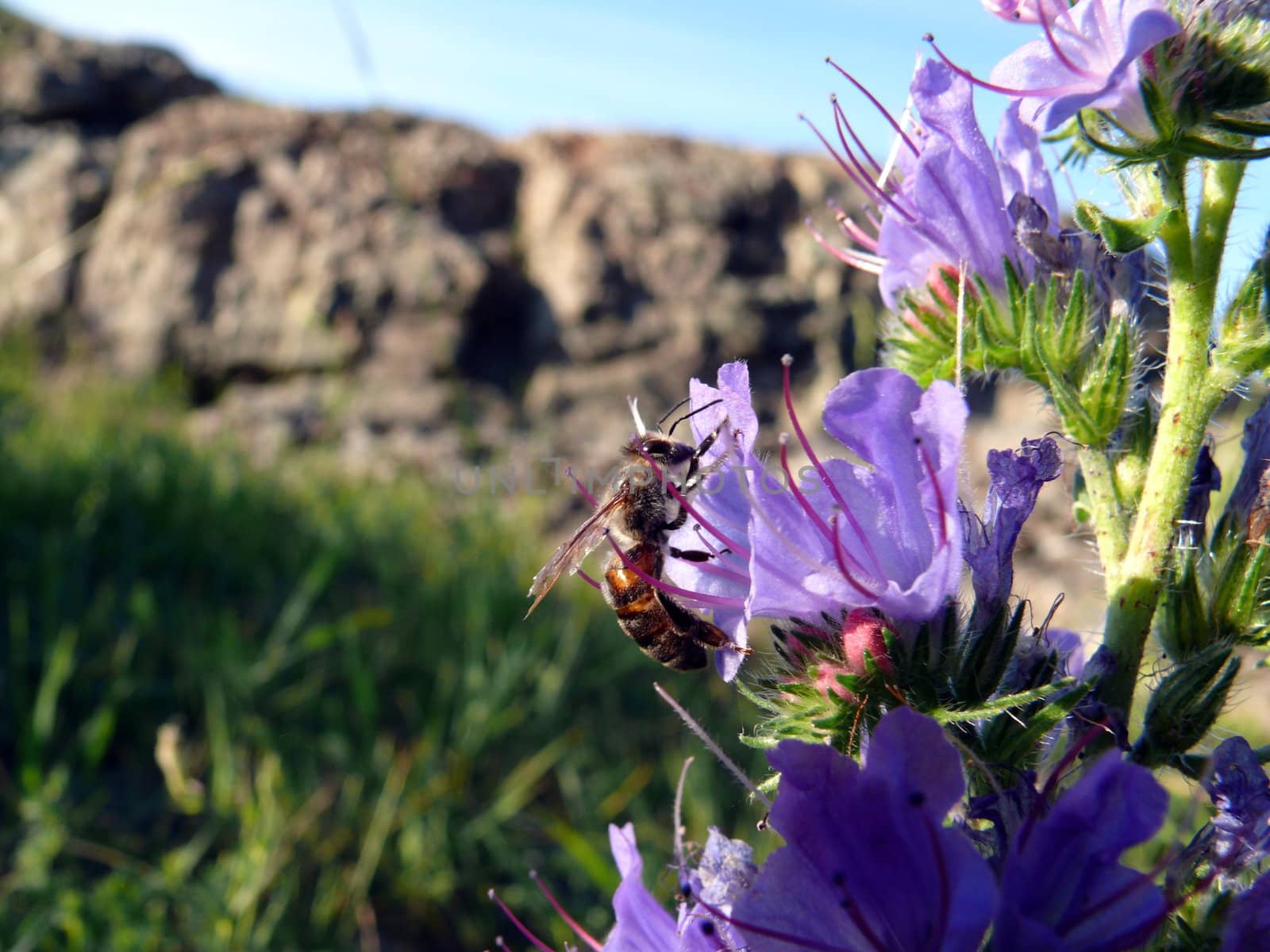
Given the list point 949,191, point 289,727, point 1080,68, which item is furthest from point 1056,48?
point 289,727

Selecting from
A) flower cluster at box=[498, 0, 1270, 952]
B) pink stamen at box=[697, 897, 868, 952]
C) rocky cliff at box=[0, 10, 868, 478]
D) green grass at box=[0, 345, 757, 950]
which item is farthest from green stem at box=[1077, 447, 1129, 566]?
rocky cliff at box=[0, 10, 868, 478]

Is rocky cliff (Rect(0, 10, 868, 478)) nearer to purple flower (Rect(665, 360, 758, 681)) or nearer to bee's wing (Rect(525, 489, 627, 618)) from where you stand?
bee's wing (Rect(525, 489, 627, 618))

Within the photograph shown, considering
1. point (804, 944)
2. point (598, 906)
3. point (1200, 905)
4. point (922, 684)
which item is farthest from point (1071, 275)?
point (598, 906)

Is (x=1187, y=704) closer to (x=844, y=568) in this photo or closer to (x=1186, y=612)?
(x=1186, y=612)

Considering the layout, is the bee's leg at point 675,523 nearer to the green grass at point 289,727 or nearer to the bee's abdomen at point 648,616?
the bee's abdomen at point 648,616

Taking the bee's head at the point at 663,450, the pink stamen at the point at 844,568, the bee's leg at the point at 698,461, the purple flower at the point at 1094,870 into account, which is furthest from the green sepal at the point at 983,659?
the bee's head at the point at 663,450

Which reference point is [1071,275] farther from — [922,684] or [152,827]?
[152,827]
